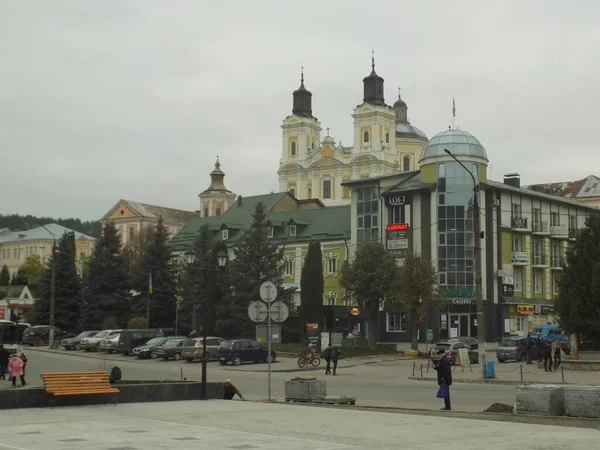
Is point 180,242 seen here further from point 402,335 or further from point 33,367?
point 33,367

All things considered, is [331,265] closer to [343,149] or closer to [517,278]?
[517,278]

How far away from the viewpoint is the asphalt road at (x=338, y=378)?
25.3 meters

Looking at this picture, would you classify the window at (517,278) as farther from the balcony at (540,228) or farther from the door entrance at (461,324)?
the door entrance at (461,324)

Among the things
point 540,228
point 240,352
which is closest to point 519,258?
point 540,228

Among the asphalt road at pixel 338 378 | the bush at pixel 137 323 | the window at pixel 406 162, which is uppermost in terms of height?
the window at pixel 406 162

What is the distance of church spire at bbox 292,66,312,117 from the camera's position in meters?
143

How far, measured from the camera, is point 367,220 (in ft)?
230

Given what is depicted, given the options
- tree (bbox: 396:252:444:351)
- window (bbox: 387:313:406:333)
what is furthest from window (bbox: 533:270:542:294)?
tree (bbox: 396:252:444:351)

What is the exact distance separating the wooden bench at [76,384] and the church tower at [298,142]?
116101mm

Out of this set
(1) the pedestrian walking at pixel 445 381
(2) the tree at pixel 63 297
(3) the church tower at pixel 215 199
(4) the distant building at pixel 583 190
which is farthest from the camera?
(3) the church tower at pixel 215 199

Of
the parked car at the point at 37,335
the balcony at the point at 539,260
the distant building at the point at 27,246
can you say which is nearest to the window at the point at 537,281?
the balcony at the point at 539,260

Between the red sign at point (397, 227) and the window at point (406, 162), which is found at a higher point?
the window at point (406, 162)

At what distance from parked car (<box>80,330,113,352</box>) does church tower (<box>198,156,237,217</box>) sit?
94.2m

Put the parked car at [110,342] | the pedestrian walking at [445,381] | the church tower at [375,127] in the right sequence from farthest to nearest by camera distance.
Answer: the church tower at [375,127], the parked car at [110,342], the pedestrian walking at [445,381]
